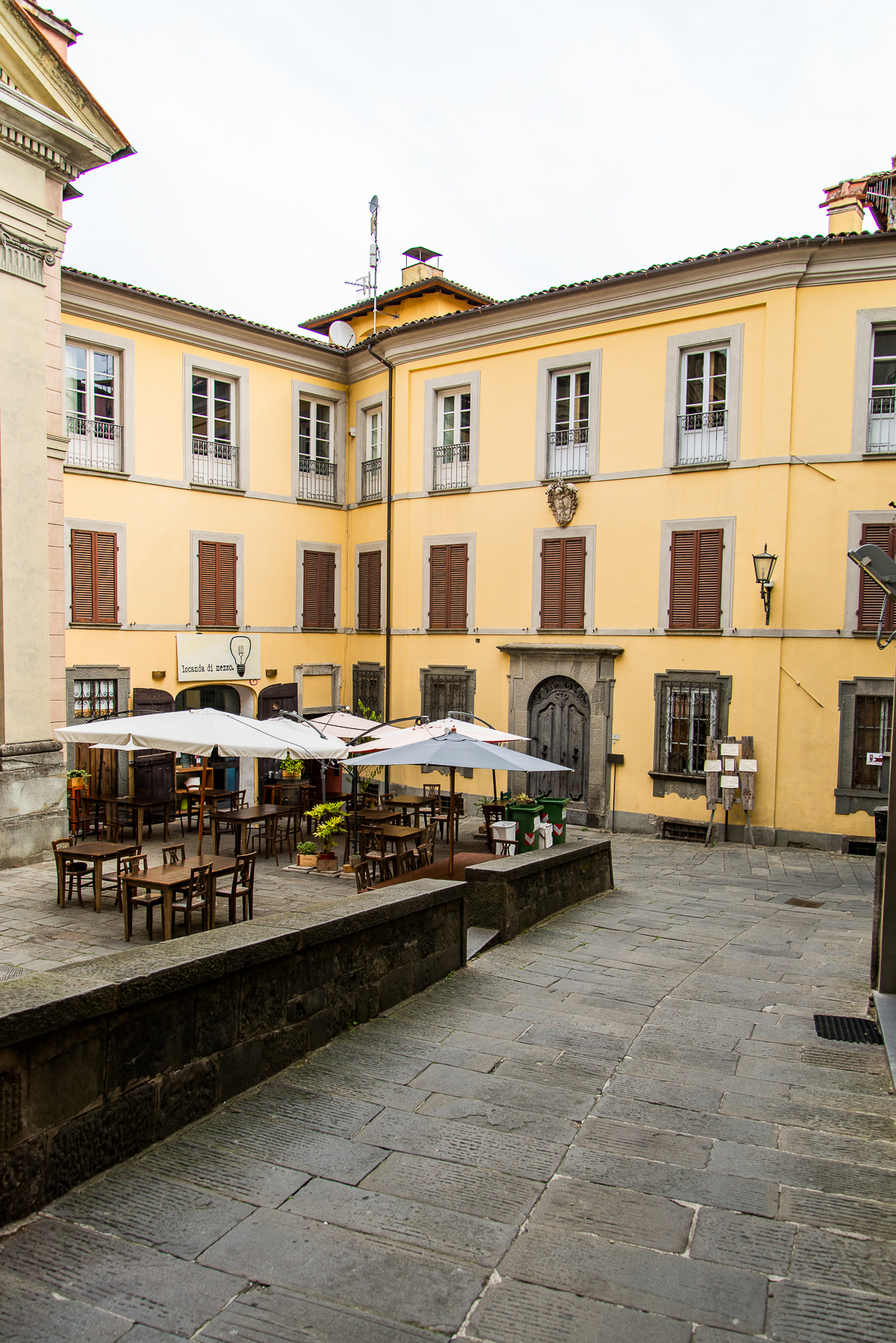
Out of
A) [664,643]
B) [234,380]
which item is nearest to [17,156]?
[234,380]

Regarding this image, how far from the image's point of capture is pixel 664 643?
669 inches

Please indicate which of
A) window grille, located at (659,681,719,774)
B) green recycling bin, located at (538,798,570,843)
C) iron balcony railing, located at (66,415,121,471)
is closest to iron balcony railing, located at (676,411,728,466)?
window grille, located at (659,681,719,774)

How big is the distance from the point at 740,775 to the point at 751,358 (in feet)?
22.9

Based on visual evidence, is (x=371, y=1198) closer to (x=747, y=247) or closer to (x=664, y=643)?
(x=664, y=643)

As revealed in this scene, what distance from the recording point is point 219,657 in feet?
61.7

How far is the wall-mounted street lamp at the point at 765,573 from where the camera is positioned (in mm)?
15547

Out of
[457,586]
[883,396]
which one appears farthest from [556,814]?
[883,396]

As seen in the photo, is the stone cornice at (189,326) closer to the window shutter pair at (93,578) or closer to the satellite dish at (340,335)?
the satellite dish at (340,335)

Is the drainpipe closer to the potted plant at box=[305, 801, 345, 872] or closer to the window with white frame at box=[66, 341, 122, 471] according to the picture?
the window with white frame at box=[66, 341, 122, 471]

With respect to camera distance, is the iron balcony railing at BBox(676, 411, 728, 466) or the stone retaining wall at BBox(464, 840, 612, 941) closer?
the stone retaining wall at BBox(464, 840, 612, 941)

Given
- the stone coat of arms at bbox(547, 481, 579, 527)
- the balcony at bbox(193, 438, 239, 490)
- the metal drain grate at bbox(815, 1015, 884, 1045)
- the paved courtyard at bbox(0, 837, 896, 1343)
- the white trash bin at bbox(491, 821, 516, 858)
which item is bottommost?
the white trash bin at bbox(491, 821, 516, 858)

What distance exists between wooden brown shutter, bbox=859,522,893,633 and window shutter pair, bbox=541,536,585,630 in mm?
4888

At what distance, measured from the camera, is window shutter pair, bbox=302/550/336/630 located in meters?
20.7

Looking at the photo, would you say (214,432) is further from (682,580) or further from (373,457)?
(682,580)
